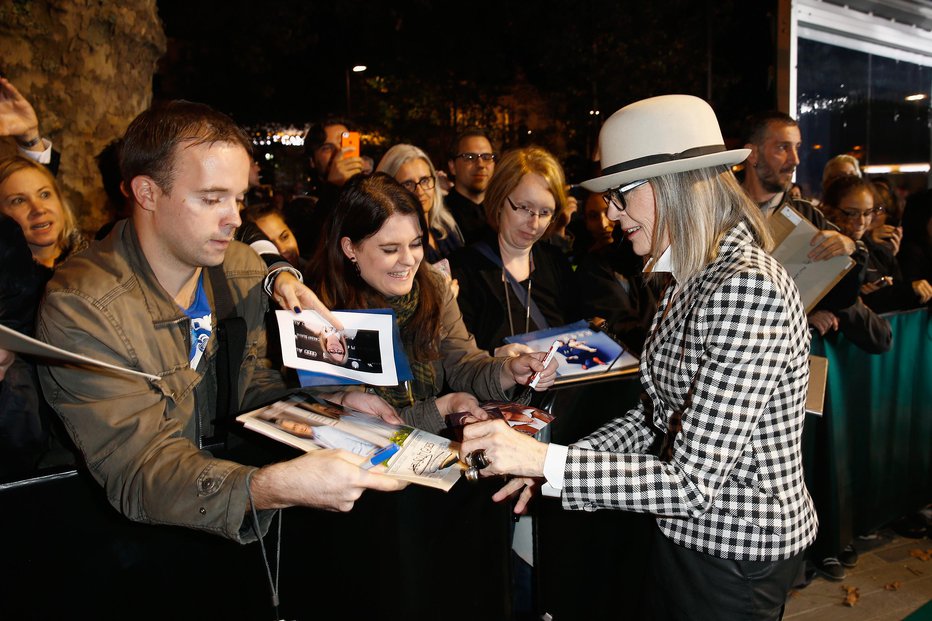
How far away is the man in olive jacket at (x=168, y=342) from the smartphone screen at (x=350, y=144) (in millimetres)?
3002

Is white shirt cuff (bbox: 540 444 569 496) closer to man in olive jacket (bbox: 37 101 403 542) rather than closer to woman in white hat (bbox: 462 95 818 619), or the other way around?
woman in white hat (bbox: 462 95 818 619)

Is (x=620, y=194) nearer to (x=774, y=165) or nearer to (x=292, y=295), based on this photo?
(x=292, y=295)

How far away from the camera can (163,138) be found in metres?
2.25

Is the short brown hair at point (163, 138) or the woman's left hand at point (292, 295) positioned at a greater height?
the short brown hair at point (163, 138)

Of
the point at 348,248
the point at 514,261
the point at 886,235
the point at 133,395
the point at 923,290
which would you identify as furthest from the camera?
the point at 886,235

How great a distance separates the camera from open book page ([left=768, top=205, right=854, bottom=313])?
382cm

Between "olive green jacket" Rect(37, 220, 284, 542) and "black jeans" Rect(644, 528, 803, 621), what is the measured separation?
1449 mm

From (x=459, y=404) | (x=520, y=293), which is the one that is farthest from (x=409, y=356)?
(x=520, y=293)

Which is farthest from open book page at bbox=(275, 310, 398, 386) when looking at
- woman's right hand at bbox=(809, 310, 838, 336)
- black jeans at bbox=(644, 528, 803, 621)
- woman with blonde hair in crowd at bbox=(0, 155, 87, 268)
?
woman's right hand at bbox=(809, 310, 838, 336)

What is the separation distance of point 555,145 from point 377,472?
20.7 meters

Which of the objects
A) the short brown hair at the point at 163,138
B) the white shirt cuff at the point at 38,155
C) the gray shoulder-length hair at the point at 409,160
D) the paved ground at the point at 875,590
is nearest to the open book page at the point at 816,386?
the paved ground at the point at 875,590

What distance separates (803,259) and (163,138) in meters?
3.47

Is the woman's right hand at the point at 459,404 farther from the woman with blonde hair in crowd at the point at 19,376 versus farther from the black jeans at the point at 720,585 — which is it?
the woman with blonde hair in crowd at the point at 19,376

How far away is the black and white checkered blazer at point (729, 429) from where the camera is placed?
1.90 meters
